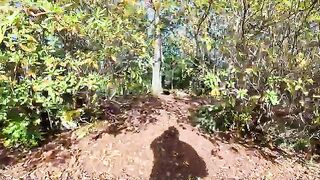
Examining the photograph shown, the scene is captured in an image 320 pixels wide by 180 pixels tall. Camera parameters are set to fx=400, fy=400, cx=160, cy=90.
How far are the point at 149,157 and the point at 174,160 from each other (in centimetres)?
52

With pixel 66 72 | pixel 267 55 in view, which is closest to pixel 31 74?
pixel 66 72

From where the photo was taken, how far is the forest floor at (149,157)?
774 centimetres

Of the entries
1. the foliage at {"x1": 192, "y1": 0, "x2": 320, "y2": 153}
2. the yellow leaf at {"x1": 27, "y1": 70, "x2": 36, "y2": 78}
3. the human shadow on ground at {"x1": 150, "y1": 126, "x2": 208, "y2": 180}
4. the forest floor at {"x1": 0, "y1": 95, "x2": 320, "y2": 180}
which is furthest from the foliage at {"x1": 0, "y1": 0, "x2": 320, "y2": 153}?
the human shadow on ground at {"x1": 150, "y1": 126, "x2": 208, "y2": 180}

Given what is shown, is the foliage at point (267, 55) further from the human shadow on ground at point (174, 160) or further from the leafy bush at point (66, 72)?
the leafy bush at point (66, 72)

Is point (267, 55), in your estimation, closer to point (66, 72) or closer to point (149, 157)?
point (149, 157)

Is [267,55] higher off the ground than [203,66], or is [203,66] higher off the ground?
[267,55]

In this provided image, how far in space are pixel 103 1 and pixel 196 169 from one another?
392 centimetres

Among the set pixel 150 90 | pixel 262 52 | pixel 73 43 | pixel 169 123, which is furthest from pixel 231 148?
pixel 150 90

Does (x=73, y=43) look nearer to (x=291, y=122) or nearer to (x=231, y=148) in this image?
(x=231, y=148)

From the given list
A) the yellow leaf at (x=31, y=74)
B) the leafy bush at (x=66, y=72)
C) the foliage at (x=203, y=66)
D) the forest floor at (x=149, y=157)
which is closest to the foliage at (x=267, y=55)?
the foliage at (x=203, y=66)

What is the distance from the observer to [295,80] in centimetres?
777

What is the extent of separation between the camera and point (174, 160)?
7996 millimetres

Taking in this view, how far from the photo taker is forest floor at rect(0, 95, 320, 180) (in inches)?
305

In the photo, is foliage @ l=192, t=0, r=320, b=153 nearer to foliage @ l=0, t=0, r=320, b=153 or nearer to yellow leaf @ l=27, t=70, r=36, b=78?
foliage @ l=0, t=0, r=320, b=153
